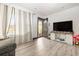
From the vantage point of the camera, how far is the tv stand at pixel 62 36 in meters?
3.52

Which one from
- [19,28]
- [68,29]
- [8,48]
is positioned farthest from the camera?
[68,29]

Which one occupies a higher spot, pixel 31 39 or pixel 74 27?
pixel 74 27

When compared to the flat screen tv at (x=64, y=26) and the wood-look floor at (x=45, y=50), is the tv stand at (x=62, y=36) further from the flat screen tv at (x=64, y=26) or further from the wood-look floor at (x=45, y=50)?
the wood-look floor at (x=45, y=50)

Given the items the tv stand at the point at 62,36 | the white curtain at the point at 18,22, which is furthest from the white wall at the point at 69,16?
the white curtain at the point at 18,22

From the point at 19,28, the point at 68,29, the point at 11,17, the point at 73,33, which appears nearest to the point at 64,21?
the point at 68,29

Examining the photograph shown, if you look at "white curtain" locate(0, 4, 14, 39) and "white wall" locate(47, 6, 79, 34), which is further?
"white wall" locate(47, 6, 79, 34)

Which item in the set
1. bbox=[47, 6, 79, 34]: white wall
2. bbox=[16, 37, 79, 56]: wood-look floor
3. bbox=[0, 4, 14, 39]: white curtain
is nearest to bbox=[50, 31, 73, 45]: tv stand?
bbox=[47, 6, 79, 34]: white wall

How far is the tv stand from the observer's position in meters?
3.52

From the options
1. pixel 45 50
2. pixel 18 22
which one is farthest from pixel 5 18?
pixel 45 50

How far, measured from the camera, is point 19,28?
119 inches

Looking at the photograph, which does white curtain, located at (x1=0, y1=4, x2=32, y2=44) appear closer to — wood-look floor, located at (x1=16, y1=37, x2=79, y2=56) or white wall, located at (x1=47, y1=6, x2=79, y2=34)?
wood-look floor, located at (x1=16, y1=37, x2=79, y2=56)

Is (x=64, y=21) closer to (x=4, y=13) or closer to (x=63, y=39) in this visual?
(x=63, y=39)

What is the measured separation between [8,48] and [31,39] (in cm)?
207

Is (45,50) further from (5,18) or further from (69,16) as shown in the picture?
(69,16)
